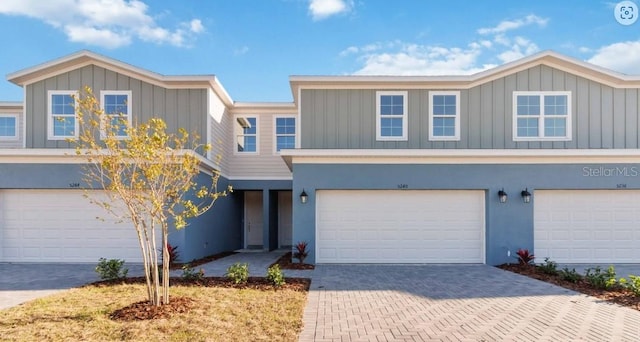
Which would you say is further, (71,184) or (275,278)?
(71,184)

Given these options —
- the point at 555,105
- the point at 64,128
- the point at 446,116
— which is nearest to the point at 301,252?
the point at 446,116

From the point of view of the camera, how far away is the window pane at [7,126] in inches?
634

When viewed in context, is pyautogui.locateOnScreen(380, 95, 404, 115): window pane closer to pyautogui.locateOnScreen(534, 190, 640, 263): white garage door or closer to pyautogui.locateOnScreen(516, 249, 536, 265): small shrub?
pyautogui.locateOnScreen(534, 190, 640, 263): white garage door

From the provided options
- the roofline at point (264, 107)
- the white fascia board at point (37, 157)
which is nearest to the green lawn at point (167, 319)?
the white fascia board at point (37, 157)

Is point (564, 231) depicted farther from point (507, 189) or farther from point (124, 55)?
point (124, 55)

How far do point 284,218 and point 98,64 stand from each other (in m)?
9.65

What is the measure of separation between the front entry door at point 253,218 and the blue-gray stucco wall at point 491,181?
6.56 metres

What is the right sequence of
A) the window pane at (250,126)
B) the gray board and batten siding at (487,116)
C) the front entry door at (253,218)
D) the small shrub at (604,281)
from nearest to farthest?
the small shrub at (604,281) → the gray board and batten siding at (487,116) → the window pane at (250,126) → the front entry door at (253,218)

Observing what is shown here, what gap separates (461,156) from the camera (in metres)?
11.4

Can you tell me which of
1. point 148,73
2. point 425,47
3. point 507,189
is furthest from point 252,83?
point 507,189

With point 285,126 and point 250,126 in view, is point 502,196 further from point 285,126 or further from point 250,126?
point 250,126

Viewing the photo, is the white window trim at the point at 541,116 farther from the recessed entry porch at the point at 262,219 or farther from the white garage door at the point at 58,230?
the white garage door at the point at 58,230

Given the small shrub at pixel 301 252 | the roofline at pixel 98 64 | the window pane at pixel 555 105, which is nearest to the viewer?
the small shrub at pixel 301 252

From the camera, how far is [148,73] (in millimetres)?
12539
